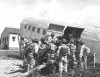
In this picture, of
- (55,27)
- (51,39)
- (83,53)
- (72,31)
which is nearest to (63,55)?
(83,53)

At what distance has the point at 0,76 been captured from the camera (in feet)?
43.8

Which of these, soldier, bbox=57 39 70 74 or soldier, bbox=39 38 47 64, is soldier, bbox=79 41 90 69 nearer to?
soldier, bbox=57 39 70 74

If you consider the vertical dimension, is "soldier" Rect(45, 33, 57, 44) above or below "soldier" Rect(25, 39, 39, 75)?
above

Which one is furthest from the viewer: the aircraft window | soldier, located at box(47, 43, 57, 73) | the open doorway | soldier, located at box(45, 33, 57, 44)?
the aircraft window

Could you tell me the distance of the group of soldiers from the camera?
1272 centimetres

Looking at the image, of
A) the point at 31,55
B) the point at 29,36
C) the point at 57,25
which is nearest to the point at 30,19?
the point at 29,36

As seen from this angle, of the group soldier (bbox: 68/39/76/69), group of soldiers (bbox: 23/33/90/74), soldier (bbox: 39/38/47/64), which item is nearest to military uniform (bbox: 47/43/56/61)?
group of soldiers (bbox: 23/33/90/74)

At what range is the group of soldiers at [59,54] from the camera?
1272 centimetres

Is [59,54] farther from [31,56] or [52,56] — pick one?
[31,56]

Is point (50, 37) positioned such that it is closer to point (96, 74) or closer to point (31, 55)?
point (31, 55)

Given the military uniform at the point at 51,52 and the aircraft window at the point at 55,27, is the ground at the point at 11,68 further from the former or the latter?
the aircraft window at the point at 55,27

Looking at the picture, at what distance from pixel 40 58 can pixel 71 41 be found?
280 centimetres

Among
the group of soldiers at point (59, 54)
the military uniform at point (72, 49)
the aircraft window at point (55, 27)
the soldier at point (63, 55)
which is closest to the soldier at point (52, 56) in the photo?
the group of soldiers at point (59, 54)

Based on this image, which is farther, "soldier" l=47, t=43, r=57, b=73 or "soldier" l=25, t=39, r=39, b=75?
"soldier" l=25, t=39, r=39, b=75
